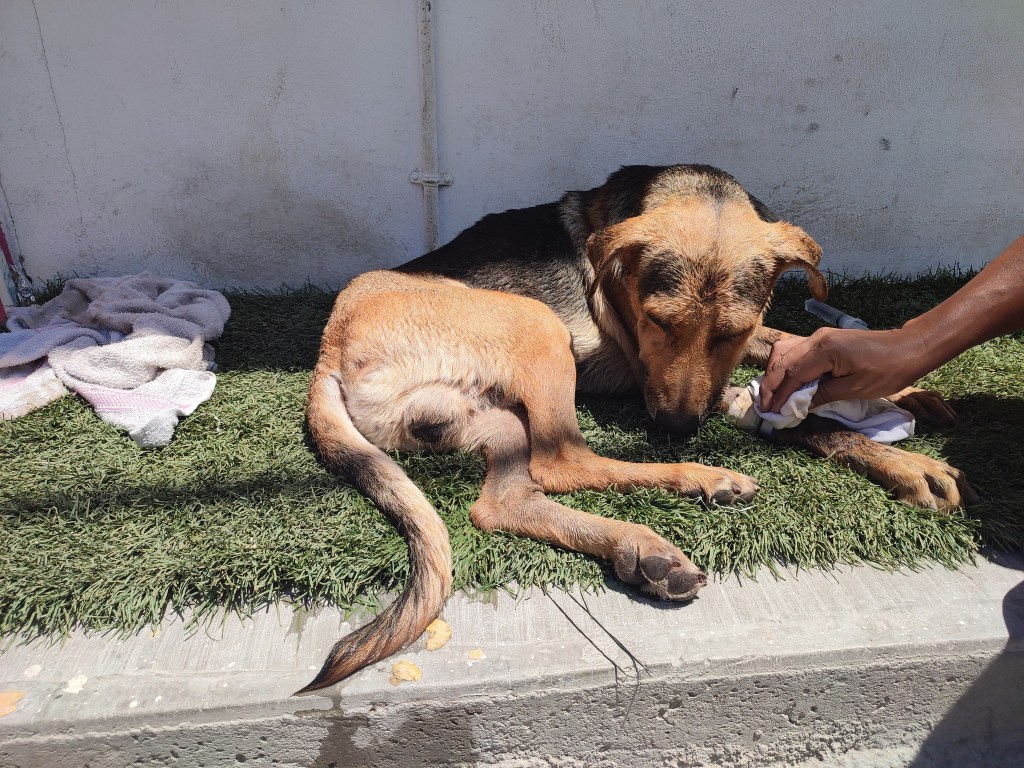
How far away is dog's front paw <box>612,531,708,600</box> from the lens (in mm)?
2496

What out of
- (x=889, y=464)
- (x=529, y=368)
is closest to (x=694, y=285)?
(x=529, y=368)

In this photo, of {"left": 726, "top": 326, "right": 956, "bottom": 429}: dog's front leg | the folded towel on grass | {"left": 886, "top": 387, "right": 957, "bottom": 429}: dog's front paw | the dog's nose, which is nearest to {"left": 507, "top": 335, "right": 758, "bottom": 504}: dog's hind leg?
the dog's nose

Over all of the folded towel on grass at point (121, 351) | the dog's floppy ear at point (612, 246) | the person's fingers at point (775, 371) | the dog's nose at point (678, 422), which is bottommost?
the folded towel on grass at point (121, 351)

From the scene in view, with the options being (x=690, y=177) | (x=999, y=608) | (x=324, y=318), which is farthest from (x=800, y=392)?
(x=324, y=318)

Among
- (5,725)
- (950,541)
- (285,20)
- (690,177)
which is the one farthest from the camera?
(285,20)

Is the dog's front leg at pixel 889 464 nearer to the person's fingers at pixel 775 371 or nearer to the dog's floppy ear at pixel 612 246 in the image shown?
the person's fingers at pixel 775 371

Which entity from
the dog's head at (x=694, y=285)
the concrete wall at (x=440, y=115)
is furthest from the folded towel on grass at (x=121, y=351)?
the dog's head at (x=694, y=285)

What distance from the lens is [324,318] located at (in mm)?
4613

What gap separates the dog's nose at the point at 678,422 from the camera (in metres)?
3.21

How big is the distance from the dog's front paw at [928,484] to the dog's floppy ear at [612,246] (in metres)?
1.48

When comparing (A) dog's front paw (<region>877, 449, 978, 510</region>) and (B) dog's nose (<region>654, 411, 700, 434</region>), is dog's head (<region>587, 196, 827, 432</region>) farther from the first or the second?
(A) dog's front paw (<region>877, 449, 978, 510</region>)

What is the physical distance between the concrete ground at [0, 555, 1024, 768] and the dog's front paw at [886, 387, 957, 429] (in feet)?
3.07

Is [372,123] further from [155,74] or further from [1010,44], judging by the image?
[1010,44]

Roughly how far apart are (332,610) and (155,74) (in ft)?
12.6
